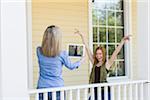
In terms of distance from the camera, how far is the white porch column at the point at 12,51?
3.38 metres

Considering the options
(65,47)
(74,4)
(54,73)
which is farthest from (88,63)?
(54,73)

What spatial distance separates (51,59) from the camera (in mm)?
4344

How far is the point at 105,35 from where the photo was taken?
7164 millimetres

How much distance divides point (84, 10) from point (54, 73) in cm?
255

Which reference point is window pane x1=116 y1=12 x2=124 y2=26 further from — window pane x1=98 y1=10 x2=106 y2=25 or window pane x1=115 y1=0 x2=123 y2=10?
window pane x1=98 y1=10 x2=106 y2=25

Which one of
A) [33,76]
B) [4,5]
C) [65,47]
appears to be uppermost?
[4,5]

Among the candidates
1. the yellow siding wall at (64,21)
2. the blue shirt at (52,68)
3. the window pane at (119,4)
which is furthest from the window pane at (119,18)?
the blue shirt at (52,68)

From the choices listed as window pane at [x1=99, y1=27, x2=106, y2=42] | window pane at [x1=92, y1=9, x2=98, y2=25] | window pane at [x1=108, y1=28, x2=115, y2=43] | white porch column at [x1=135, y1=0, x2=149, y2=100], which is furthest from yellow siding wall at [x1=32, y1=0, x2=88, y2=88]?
white porch column at [x1=135, y1=0, x2=149, y2=100]

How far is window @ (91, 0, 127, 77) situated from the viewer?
6966mm

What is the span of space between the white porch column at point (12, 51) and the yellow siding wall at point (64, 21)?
7.92ft

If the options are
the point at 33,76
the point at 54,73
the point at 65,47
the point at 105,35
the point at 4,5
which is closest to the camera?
the point at 4,5

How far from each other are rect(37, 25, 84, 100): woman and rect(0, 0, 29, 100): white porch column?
2.60ft

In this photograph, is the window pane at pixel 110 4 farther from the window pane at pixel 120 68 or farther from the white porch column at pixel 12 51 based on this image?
the white porch column at pixel 12 51

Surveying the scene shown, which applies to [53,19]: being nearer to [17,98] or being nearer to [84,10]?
[84,10]
